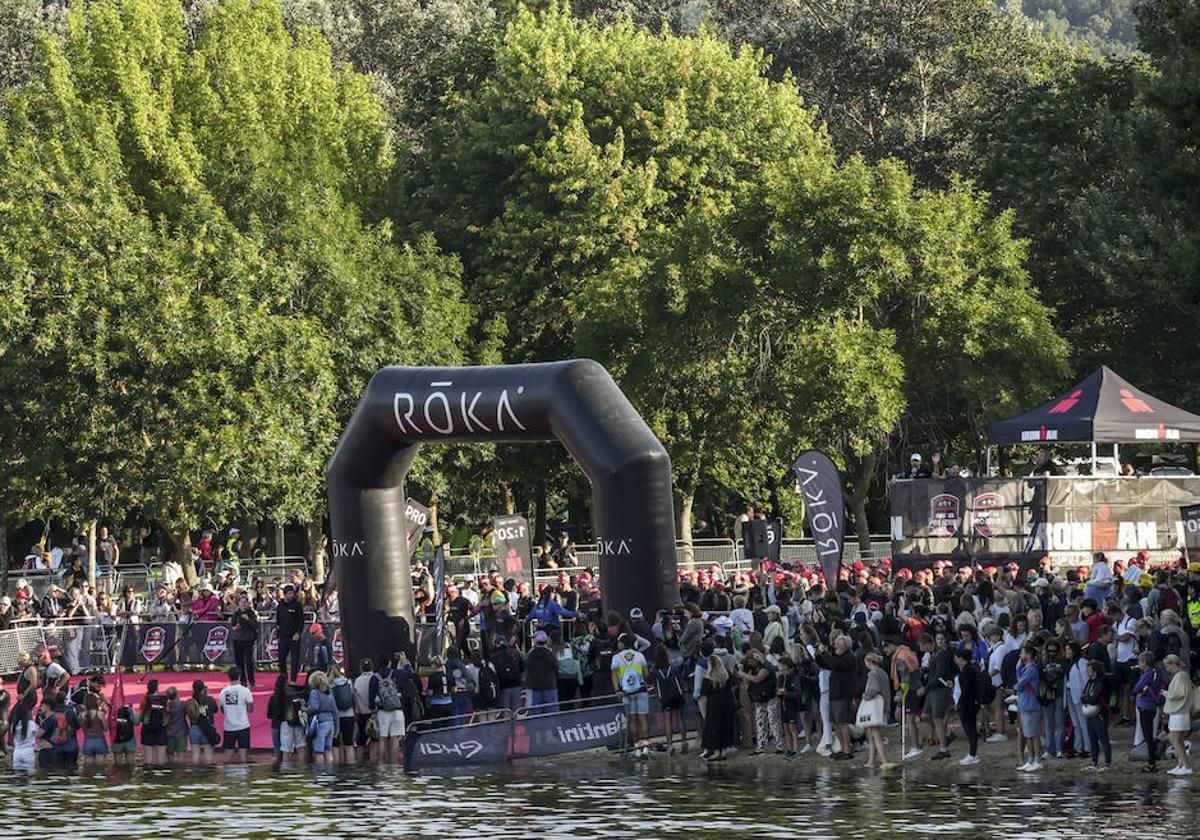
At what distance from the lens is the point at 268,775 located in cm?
Answer: 2720

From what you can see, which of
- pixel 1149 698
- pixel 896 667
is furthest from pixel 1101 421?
pixel 1149 698

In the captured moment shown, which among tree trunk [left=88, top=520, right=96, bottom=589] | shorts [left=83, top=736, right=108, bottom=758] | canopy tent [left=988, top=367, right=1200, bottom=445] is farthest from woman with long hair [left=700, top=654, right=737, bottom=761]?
tree trunk [left=88, top=520, right=96, bottom=589]

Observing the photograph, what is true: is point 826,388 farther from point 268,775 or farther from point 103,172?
point 268,775

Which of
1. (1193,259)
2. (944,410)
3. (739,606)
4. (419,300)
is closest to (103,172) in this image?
(419,300)

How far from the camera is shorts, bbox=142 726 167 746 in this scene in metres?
29.5

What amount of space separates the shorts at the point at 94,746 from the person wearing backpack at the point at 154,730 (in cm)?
56

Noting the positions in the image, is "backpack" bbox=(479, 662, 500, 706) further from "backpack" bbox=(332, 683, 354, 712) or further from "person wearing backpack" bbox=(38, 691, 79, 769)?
"person wearing backpack" bbox=(38, 691, 79, 769)

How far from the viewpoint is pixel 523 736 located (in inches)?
1080

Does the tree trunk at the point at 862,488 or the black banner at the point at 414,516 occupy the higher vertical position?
the tree trunk at the point at 862,488

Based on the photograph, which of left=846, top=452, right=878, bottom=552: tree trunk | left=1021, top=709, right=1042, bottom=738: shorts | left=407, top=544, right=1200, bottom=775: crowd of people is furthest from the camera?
left=846, top=452, right=878, bottom=552: tree trunk

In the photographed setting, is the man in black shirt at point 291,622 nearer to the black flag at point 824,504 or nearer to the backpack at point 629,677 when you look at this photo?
the black flag at point 824,504

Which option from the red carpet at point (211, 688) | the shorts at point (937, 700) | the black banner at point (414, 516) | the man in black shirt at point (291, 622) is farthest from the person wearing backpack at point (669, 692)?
the man in black shirt at point (291, 622)

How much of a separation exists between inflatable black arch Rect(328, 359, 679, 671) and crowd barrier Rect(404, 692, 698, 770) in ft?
7.98

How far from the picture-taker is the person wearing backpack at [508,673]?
28781mm
